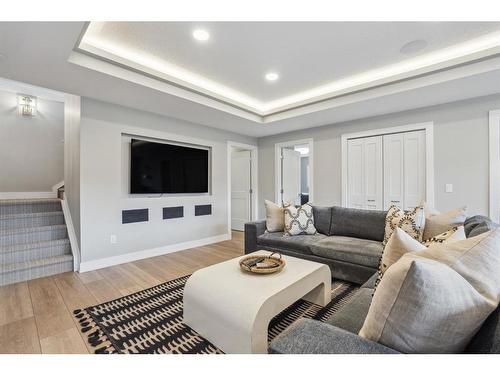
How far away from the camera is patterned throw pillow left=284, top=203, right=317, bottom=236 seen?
10.5 feet

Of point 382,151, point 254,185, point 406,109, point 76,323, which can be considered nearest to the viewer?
point 76,323

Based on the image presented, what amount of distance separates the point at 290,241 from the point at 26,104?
5787 millimetres

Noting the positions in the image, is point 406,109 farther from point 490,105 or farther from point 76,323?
point 76,323

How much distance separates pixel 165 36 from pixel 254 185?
3834 mm

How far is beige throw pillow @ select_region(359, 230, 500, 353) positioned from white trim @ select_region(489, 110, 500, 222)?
323 cm

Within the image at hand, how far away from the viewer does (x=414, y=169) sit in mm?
3672

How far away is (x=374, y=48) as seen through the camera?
96.2 inches

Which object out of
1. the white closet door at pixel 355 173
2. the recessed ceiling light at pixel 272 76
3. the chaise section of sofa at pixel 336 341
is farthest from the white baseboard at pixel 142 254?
the chaise section of sofa at pixel 336 341

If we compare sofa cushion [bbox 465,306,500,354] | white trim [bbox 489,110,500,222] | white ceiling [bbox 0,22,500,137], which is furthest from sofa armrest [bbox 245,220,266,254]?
white trim [bbox 489,110,500,222]

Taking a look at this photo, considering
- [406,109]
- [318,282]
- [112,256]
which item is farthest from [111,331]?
[406,109]

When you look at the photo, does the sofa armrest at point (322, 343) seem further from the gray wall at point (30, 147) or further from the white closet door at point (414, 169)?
the gray wall at point (30, 147)

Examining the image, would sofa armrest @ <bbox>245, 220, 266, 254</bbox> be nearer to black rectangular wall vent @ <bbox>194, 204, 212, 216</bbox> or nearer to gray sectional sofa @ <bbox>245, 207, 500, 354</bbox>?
gray sectional sofa @ <bbox>245, 207, 500, 354</bbox>

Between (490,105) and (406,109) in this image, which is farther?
(406,109)
